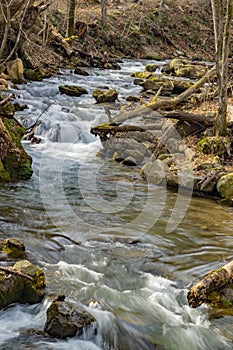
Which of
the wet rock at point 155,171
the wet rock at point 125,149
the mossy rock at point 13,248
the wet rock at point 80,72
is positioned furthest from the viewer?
the wet rock at point 80,72

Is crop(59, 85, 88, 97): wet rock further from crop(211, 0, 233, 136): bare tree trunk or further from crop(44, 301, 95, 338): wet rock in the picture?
crop(44, 301, 95, 338): wet rock

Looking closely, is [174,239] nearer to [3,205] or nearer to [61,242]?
[61,242]

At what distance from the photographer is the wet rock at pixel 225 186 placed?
28.2 ft

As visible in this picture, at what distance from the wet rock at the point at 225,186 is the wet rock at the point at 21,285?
4.98m

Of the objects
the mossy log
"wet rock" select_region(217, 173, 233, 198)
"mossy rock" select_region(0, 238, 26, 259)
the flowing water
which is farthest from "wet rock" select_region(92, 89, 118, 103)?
"mossy rock" select_region(0, 238, 26, 259)

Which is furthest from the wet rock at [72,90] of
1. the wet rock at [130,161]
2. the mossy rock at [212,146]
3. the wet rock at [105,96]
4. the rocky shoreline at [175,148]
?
the mossy rock at [212,146]

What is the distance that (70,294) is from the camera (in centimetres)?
494

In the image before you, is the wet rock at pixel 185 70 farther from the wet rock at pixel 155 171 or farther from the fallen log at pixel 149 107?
the wet rock at pixel 155 171

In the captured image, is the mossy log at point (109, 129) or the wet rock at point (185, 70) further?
the wet rock at point (185, 70)

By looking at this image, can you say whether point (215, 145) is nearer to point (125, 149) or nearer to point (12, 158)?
point (125, 149)

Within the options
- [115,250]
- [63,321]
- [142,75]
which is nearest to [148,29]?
[142,75]

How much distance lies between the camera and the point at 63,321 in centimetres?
417

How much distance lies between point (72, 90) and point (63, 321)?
13.7 metres

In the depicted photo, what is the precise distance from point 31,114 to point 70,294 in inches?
391
